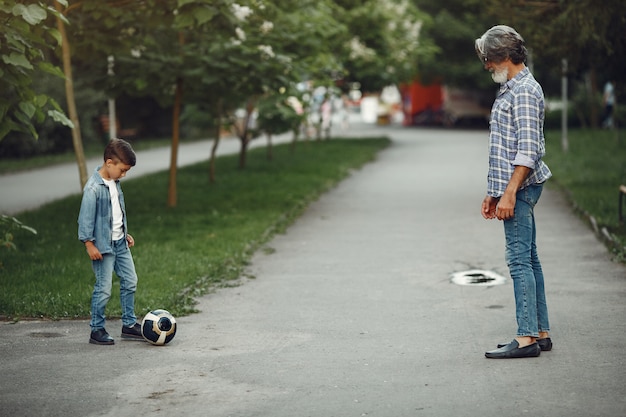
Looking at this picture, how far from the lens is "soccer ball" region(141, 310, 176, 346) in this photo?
25.1ft

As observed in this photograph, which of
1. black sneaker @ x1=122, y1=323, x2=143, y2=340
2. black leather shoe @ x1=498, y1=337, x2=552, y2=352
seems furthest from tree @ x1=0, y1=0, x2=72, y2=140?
black leather shoe @ x1=498, y1=337, x2=552, y2=352

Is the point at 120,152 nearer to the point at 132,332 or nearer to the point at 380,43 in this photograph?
the point at 132,332

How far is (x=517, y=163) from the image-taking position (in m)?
6.90

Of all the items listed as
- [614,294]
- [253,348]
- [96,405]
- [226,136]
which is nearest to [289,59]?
[614,294]

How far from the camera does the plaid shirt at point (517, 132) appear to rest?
691 cm

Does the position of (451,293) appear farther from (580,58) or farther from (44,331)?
(580,58)

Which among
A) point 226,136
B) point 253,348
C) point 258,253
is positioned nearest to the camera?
point 253,348

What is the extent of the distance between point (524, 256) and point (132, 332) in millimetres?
2814

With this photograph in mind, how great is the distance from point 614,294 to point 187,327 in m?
3.64

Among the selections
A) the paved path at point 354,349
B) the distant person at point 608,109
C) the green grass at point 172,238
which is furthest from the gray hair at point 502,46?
the distant person at point 608,109

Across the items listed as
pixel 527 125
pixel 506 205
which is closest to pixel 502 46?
pixel 527 125

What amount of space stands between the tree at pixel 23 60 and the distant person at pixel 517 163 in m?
3.61

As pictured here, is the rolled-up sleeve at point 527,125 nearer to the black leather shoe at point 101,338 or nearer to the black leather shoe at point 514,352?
the black leather shoe at point 514,352

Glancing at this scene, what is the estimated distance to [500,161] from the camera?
23.1ft
